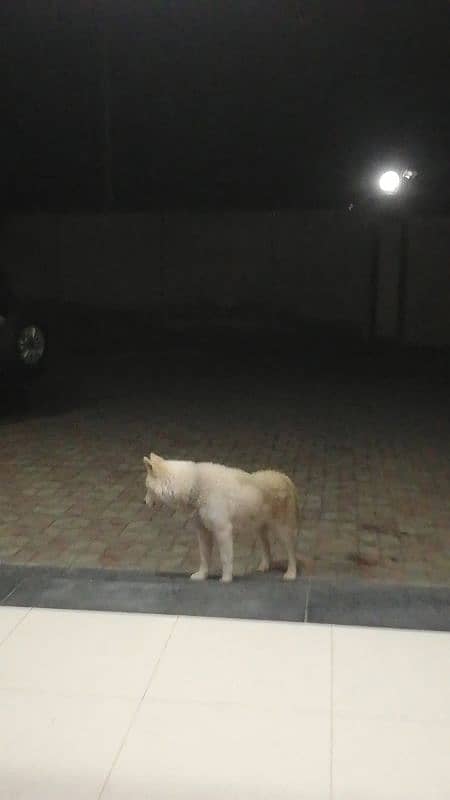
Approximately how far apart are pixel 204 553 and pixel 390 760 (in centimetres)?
150

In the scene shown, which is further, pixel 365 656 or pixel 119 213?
pixel 119 213

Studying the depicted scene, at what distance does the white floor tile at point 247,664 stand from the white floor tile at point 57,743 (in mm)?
197

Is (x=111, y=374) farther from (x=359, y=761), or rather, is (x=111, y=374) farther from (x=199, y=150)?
(x=359, y=761)

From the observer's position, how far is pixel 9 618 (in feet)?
10.1

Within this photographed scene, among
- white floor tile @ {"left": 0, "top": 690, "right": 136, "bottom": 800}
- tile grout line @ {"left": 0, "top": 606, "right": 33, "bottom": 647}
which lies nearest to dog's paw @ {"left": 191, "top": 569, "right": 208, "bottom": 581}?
tile grout line @ {"left": 0, "top": 606, "right": 33, "bottom": 647}

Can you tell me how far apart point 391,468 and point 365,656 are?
307cm

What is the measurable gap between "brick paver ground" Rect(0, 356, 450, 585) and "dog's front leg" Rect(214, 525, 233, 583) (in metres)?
0.41

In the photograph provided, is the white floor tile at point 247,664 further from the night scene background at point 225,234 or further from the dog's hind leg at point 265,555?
the night scene background at point 225,234

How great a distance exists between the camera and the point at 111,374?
381 inches

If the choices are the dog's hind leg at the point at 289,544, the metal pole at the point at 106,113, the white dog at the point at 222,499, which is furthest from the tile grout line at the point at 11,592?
the metal pole at the point at 106,113

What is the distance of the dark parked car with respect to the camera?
25.2ft

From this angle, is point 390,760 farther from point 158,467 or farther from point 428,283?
point 428,283

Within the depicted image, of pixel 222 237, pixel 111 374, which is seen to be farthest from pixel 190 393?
pixel 222 237

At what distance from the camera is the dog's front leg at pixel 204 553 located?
3510mm
